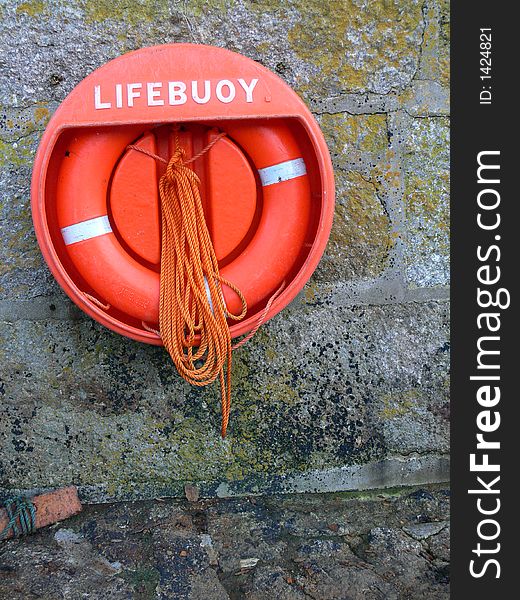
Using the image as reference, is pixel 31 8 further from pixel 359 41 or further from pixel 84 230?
pixel 359 41

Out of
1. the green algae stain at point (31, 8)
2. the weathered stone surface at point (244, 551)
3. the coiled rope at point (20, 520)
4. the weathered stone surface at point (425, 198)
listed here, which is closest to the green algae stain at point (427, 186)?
the weathered stone surface at point (425, 198)

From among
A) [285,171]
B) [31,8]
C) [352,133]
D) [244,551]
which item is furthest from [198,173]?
[244,551]

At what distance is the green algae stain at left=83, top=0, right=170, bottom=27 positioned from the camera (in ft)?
4.28

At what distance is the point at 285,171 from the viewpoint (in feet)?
3.94

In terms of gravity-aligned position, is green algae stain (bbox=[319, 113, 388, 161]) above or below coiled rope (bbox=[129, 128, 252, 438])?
above

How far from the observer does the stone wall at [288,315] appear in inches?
51.9

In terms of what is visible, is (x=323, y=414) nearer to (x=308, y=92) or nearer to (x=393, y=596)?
(x=393, y=596)

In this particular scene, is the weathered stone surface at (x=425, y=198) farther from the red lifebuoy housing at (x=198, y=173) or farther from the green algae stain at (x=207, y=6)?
the green algae stain at (x=207, y=6)

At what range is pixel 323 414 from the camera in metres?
1.46

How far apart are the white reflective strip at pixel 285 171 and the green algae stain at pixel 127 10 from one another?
0.41 metres

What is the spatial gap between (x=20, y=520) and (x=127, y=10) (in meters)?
1.06

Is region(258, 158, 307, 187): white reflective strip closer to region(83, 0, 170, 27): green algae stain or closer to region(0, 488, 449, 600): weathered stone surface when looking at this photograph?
region(83, 0, 170, 27): green algae stain

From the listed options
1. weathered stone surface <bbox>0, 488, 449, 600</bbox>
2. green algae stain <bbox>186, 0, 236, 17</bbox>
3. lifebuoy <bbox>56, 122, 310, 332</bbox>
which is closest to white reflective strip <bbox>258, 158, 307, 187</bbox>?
lifebuoy <bbox>56, 122, 310, 332</bbox>

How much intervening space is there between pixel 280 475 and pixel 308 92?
0.83 meters
